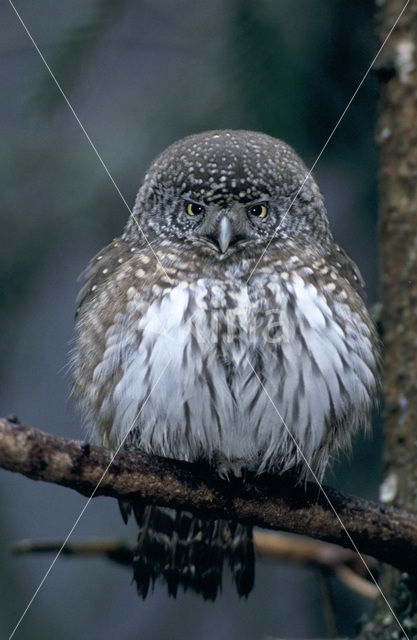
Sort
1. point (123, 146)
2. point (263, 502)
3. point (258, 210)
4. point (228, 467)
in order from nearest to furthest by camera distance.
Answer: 1. point (263, 502)
2. point (228, 467)
3. point (258, 210)
4. point (123, 146)

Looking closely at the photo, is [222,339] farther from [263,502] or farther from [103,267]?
[103,267]

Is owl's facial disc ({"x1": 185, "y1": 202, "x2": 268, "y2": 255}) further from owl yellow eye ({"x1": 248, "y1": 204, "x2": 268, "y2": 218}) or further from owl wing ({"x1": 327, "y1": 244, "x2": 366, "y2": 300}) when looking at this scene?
owl wing ({"x1": 327, "y1": 244, "x2": 366, "y2": 300})

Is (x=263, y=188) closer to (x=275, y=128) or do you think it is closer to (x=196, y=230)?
(x=196, y=230)

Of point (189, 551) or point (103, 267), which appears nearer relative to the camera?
point (189, 551)

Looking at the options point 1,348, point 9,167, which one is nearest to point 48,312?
point 1,348

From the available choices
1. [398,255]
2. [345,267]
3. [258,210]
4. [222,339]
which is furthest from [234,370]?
[398,255]

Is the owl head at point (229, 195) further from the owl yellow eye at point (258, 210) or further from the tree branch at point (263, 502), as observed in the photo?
the tree branch at point (263, 502)
